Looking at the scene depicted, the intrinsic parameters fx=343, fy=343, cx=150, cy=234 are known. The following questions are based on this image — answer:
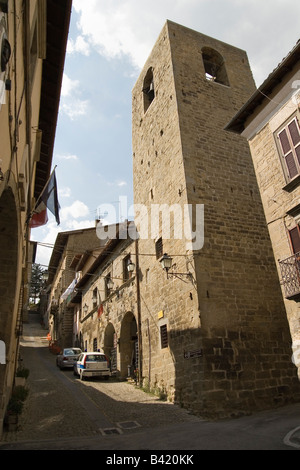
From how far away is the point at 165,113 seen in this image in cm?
1375

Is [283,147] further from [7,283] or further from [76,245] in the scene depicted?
[76,245]

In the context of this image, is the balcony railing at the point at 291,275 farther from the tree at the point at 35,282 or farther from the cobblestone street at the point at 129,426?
the tree at the point at 35,282

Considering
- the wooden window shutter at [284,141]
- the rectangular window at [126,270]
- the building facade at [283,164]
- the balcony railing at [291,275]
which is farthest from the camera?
the rectangular window at [126,270]

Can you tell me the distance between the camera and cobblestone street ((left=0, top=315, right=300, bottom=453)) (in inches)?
220

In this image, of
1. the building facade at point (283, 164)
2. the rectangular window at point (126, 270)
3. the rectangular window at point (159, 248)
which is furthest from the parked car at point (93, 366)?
the building facade at point (283, 164)

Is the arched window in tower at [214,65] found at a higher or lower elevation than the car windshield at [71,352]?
higher

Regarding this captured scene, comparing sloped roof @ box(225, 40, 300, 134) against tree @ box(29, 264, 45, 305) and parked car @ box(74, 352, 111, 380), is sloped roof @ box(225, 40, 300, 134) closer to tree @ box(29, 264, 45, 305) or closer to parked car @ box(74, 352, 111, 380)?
parked car @ box(74, 352, 111, 380)

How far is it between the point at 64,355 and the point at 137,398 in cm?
883

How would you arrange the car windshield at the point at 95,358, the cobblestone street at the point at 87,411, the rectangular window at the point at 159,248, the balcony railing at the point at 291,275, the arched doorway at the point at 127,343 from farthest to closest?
the arched doorway at the point at 127,343 → the car windshield at the point at 95,358 → the rectangular window at the point at 159,248 → the balcony railing at the point at 291,275 → the cobblestone street at the point at 87,411

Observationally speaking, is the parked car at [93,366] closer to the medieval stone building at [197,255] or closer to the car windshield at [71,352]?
the medieval stone building at [197,255]

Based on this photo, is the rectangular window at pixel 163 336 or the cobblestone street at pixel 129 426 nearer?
the cobblestone street at pixel 129 426

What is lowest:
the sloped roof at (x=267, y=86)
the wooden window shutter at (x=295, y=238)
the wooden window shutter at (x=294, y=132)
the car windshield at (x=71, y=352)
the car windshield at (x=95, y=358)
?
the car windshield at (x=95, y=358)

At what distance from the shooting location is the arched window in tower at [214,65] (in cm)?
1559
